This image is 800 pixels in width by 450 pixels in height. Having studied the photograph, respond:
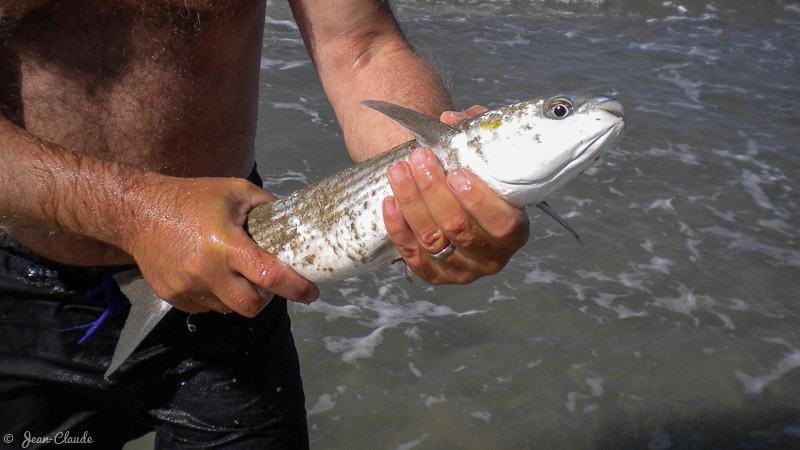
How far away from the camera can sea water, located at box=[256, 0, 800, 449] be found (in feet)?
15.8

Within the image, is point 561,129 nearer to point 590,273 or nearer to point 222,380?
point 222,380

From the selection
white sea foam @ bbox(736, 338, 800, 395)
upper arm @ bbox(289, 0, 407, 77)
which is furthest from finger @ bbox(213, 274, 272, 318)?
white sea foam @ bbox(736, 338, 800, 395)

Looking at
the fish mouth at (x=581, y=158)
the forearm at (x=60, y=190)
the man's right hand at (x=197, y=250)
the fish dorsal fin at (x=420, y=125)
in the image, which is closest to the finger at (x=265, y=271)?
the man's right hand at (x=197, y=250)

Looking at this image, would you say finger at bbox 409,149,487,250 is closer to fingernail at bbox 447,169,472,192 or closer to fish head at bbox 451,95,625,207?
fingernail at bbox 447,169,472,192

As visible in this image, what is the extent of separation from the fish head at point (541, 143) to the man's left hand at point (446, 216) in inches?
2.6

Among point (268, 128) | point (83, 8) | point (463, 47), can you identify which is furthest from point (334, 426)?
point (463, 47)

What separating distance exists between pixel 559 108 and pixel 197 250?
135cm

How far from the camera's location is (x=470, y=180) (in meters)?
2.46

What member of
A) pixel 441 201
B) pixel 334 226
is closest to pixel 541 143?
pixel 441 201

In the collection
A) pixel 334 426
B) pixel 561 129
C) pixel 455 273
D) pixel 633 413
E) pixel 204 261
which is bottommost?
pixel 633 413

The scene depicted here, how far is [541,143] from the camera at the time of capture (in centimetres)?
242

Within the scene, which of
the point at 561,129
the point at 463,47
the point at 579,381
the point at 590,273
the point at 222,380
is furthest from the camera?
the point at 463,47

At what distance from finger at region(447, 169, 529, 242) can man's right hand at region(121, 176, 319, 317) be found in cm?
73

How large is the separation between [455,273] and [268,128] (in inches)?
232
